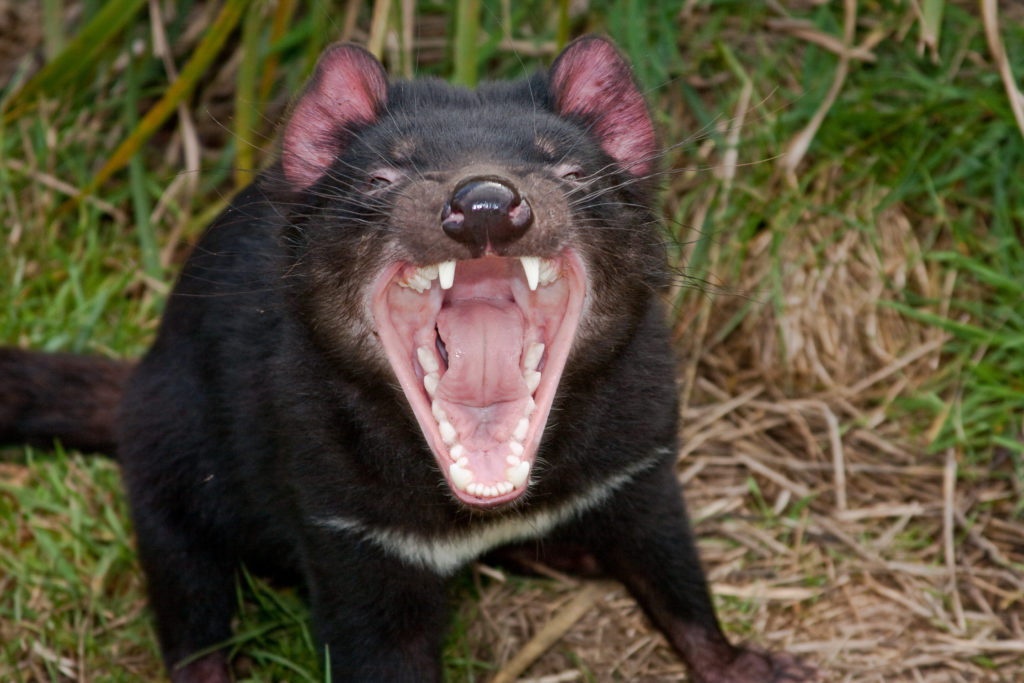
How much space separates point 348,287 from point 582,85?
71 cm

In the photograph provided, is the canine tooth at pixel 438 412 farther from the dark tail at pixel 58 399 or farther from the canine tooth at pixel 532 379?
the dark tail at pixel 58 399

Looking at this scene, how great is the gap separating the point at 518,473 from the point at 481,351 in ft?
1.03

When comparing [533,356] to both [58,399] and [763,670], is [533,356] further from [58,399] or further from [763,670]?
[58,399]

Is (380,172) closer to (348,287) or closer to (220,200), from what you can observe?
Result: (348,287)

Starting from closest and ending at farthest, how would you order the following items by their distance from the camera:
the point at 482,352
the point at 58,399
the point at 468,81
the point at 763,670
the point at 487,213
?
the point at 487,213 < the point at 482,352 < the point at 763,670 < the point at 58,399 < the point at 468,81

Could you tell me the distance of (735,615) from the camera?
138 inches

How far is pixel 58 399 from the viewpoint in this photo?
3.73 m

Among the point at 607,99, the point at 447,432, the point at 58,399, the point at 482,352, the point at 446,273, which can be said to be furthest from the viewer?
the point at 58,399

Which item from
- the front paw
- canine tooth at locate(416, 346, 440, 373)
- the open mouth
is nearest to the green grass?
the front paw

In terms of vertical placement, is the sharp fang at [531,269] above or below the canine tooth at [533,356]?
above

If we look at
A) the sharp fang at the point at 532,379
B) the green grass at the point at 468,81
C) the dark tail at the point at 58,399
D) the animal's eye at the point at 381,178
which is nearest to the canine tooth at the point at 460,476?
the sharp fang at the point at 532,379

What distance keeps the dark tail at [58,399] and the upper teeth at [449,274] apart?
1367 mm

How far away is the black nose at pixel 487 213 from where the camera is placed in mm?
2352

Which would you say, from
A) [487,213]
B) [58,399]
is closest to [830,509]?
[487,213]
